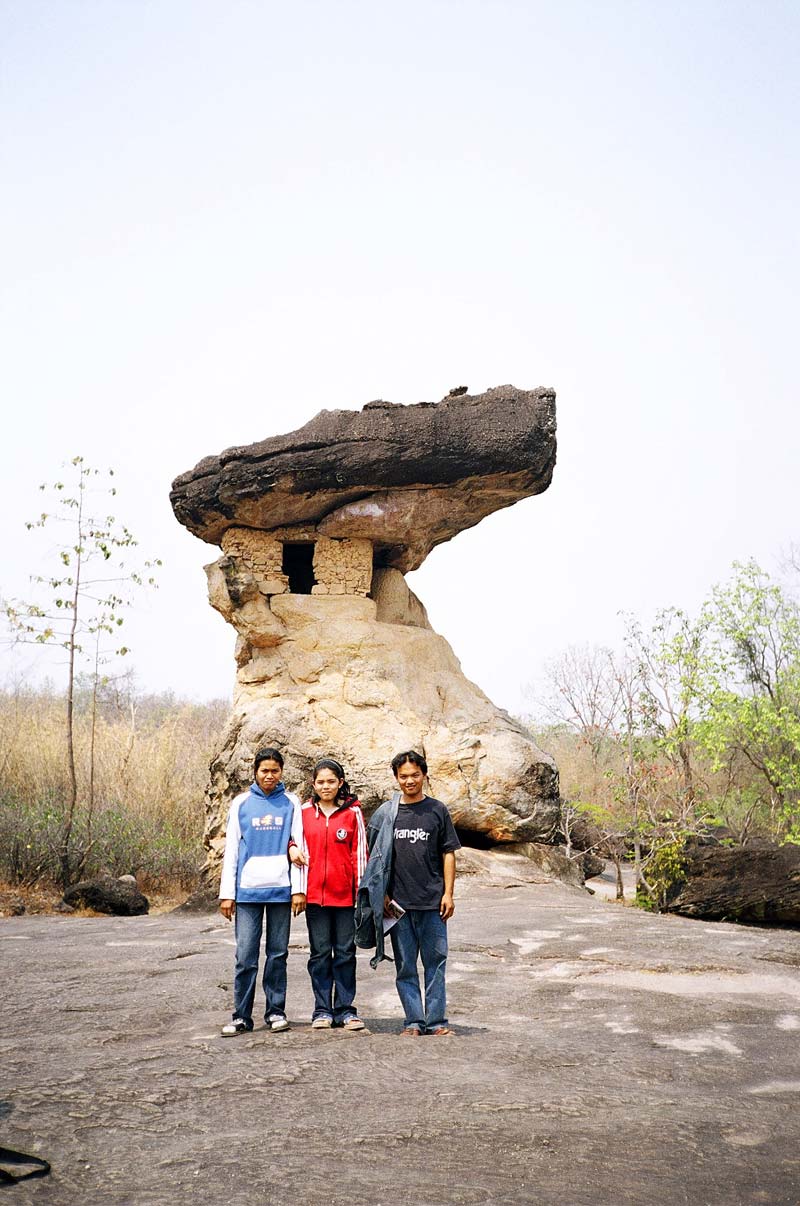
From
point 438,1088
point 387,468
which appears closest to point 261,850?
point 438,1088

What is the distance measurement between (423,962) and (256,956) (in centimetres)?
87

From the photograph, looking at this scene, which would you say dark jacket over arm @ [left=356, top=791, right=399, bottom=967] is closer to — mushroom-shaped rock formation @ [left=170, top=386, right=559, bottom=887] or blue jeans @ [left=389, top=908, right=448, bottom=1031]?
blue jeans @ [left=389, top=908, right=448, bottom=1031]

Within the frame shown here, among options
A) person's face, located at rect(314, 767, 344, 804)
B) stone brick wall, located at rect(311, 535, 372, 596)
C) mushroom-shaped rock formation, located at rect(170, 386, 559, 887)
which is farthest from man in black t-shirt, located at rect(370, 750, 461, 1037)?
stone brick wall, located at rect(311, 535, 372, 596)

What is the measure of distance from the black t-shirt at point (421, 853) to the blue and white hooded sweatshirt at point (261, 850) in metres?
0.53

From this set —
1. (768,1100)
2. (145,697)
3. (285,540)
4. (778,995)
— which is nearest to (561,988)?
(778,995)

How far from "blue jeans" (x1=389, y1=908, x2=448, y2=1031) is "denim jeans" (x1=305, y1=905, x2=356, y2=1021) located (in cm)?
26

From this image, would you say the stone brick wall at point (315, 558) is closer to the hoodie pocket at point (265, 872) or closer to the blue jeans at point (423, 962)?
the hoodie pocket at point (265, 872)

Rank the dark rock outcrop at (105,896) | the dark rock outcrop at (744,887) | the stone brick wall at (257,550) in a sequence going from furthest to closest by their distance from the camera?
the stone brick wall at (257,550) < the dark rock outcrop at (105,896) < the dark rock outcrop at (744,887)

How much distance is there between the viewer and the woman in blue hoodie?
201 inches

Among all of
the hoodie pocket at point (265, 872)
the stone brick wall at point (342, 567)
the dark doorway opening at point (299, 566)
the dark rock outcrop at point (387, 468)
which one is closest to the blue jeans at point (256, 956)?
the hoodie pocket at point (265, 872)

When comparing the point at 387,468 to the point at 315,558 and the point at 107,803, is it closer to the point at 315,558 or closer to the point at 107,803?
the point at 315,558

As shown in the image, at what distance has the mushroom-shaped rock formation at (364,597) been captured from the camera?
12.1 meters

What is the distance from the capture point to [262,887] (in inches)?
202

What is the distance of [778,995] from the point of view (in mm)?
5828
